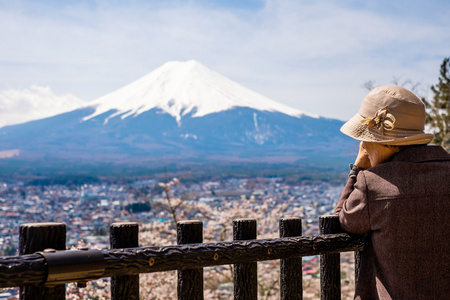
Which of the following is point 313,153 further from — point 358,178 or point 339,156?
point 358,178

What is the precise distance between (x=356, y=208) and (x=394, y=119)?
15.3 inches

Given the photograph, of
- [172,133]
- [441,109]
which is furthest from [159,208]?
[172,133]

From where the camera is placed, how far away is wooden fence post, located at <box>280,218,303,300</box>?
7.70 feet

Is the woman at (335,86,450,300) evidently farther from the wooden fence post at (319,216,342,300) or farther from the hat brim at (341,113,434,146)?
the wooden fence post at (319,216,342,300)

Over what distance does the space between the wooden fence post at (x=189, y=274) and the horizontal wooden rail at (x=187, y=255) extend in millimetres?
Result: 81

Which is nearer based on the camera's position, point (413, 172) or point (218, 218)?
point (413, 172)

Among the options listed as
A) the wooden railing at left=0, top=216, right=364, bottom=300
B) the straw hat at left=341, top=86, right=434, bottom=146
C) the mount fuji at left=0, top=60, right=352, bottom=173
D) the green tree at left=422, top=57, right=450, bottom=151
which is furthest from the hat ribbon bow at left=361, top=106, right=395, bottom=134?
the mount fuji at left=0, top=60, right=352, bottom=173

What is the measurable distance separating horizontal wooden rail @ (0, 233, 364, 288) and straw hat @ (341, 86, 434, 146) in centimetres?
55

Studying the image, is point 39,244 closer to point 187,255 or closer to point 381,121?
point 187,255

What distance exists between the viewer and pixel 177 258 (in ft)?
6.12

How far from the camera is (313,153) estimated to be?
4117 inches

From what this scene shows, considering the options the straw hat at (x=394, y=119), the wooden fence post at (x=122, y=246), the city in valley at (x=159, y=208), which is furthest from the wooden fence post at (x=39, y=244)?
the city in valley at (x=159, y=208)

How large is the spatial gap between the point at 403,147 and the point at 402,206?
277mm

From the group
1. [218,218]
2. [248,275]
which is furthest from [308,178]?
[248,275]
